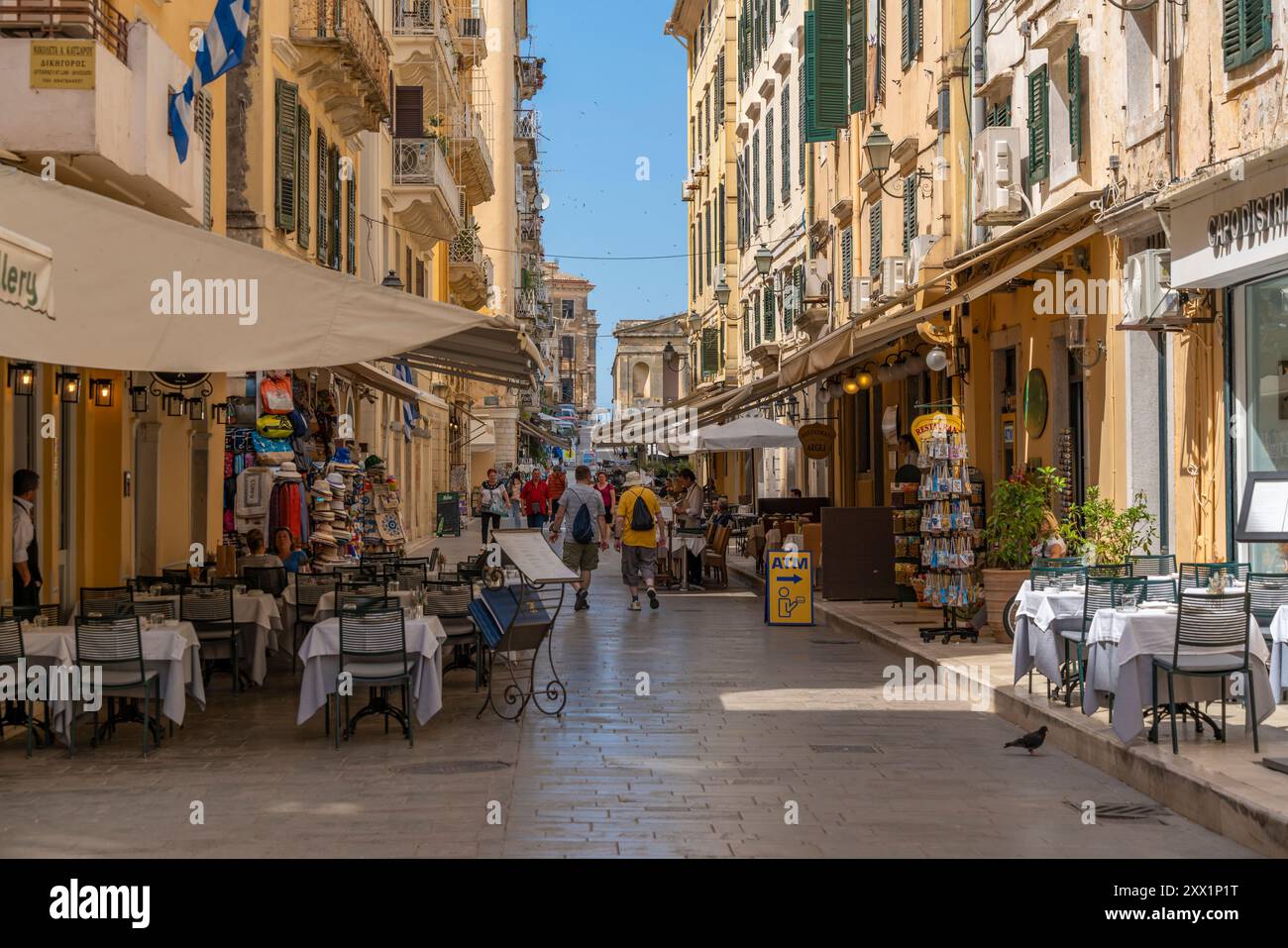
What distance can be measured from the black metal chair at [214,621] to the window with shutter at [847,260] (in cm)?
1752

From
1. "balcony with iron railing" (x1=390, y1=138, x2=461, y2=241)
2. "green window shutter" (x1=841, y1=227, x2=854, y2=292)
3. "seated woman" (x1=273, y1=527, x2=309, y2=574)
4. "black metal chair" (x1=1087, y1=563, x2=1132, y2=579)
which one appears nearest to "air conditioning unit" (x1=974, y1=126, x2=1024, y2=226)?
"black metal chair" (x1=1087, y1=563, x2=1132, y2=579)

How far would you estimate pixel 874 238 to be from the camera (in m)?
26.8

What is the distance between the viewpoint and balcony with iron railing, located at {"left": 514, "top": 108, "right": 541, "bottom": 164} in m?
71.1

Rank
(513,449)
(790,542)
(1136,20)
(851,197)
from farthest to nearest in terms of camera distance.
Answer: (513,449), (851,197), (790,542), (1136,20)

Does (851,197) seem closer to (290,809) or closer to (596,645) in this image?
(596,645)

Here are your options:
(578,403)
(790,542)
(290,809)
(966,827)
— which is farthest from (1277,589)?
(578,403)

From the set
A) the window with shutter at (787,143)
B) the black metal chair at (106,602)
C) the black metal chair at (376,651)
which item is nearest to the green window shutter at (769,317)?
the window with shutter at (787,143)

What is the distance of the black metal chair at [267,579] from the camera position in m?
15.0

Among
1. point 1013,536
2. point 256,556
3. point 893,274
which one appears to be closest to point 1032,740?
point 1013,536

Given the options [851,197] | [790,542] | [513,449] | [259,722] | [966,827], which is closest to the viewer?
[966,827]

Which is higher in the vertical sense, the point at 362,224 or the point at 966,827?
the point at 362,224

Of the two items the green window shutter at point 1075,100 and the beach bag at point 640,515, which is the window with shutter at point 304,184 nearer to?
the beach bag at point 640,515
